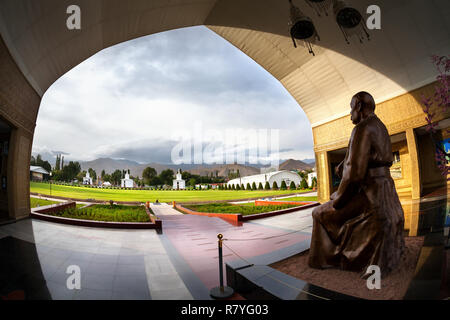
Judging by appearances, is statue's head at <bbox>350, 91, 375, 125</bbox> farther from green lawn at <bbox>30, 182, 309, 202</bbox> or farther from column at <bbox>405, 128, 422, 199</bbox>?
green lawn at <bbox>30, 182, 309, 202</bbox>

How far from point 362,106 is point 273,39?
10.6m

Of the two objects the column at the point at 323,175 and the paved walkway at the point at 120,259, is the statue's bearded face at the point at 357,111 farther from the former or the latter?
the column at the point at 323,175

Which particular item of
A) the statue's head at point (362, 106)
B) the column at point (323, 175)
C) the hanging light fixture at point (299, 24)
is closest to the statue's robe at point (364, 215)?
the statue's head at point (362, 106)

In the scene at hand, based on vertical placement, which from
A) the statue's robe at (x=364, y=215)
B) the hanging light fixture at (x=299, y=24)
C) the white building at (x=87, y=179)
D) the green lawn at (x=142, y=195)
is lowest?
the green lawn at (x=142, y=195)

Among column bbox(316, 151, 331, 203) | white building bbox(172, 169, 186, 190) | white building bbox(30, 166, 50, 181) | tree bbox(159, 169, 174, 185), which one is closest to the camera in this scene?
column bbox(316, 151, 331, 203)

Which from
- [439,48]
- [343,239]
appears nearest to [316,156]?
[439,48]

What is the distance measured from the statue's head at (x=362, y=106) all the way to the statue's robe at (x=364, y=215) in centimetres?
12

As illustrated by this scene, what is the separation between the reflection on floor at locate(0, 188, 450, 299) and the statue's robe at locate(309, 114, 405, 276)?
480mm

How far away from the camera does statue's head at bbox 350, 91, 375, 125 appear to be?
136 inches

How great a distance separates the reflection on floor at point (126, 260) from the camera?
2.90m

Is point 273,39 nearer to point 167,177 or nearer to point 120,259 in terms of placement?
point 120,259

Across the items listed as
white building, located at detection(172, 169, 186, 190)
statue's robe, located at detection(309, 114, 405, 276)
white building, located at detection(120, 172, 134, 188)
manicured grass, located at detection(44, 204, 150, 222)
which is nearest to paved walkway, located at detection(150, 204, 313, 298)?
statue's robe, located at detection(309, 114, 405, 276)
